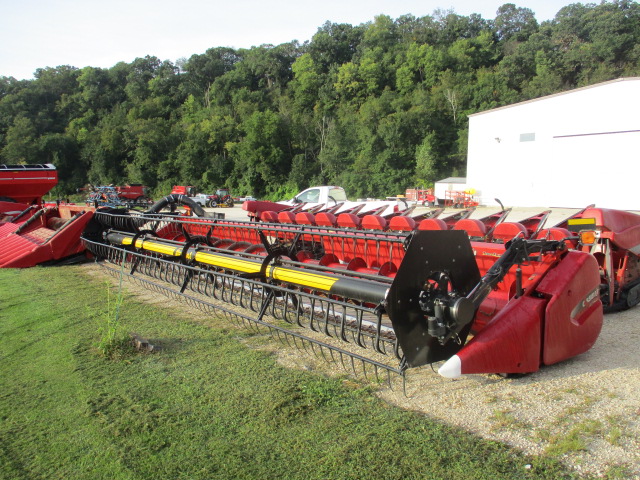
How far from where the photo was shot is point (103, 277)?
26.8ft

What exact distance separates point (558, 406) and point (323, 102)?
68725 millimetres

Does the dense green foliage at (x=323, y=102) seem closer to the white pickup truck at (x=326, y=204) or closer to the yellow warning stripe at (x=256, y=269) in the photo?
the white pickup truck at (x=326, y=204)

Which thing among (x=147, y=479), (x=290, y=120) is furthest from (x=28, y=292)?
(x=290, y=120)

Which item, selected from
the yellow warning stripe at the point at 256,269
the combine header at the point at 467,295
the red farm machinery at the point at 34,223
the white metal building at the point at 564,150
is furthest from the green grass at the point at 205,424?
the white metal building at the point at 564,150

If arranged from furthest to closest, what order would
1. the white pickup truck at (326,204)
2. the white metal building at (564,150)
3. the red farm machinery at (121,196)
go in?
the red farm machinery at (121,196)
the white metal building at (564,150)
the white pickup truck at (326,204)

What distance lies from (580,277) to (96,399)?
382 centimetres

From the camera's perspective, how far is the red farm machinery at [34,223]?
9.21 m

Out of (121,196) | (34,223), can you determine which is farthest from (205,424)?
(121,196)

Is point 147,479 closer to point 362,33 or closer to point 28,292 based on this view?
point 28,292

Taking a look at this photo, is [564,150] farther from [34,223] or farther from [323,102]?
[323,102]

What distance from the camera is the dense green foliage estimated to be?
50.6 m

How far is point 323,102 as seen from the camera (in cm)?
6844

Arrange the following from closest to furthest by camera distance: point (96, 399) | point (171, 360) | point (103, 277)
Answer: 1. point (96, 399)
2. point (171, 360)
3. point (103, 277)

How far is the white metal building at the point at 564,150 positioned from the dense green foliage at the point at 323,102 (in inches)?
510
